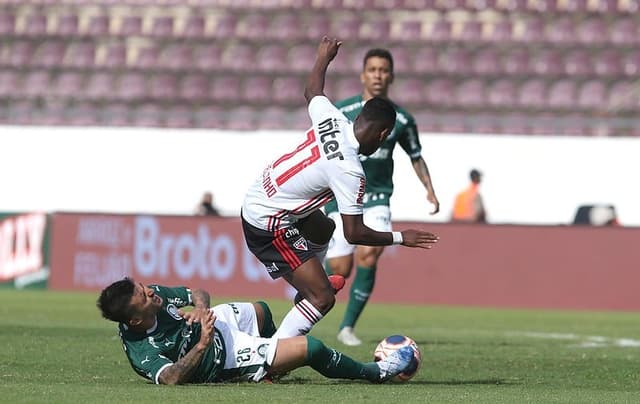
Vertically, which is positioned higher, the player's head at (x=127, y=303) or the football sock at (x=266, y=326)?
the player's head at (x=127, y=303)

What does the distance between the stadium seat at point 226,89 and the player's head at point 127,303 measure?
17.1 meters

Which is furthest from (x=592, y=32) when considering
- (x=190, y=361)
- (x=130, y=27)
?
(x=190, y=361)

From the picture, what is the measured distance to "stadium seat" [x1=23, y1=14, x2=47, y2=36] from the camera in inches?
1034

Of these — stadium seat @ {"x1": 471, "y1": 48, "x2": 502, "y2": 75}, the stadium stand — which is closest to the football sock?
the stadium stand

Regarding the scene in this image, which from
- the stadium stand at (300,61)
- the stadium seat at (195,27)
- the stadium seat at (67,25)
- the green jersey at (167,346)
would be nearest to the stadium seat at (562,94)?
the stadium stand at (300,61)

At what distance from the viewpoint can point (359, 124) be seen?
7.93m

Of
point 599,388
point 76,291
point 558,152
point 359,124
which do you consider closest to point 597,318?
point 558,152

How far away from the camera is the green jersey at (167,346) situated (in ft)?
25.8

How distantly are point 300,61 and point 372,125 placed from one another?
56.6 feet

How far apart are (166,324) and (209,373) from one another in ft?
1.28

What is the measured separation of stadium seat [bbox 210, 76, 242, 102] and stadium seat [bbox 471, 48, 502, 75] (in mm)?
4282

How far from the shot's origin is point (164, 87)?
25078 millimetres

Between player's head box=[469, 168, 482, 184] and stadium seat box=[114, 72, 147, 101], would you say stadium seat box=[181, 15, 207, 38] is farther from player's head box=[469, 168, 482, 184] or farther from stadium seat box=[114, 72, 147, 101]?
player's head box=[469, 168, 482, 184]

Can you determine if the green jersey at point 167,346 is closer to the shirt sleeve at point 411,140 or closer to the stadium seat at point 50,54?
the shirt sleeve at point 411,140
